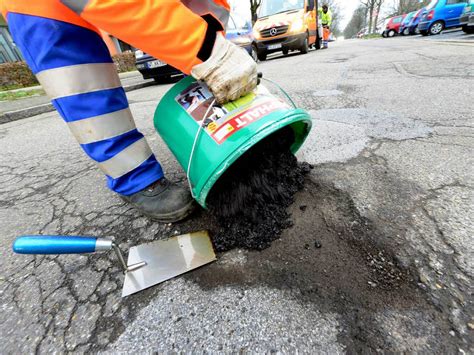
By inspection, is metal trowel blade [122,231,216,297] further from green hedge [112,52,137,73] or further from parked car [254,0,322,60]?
green hedge [112,52,137,73]

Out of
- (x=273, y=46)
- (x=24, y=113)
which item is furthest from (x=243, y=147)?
(x=273, y=46)

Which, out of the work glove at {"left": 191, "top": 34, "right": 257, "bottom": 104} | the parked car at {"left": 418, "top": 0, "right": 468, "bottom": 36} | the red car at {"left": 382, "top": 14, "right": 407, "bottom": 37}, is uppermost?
the work glove at {"left": 191, "top": 34, "right": 257, "bottom": 104}

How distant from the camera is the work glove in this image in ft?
3.26

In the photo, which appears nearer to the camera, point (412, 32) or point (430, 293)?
point (430, 293)

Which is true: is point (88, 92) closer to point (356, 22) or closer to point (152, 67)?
point (152, 67)

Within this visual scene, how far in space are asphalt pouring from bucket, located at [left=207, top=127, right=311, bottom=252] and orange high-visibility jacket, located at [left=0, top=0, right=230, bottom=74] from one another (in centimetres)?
54

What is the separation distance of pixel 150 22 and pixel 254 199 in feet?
2.68

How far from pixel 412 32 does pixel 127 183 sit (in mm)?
21088

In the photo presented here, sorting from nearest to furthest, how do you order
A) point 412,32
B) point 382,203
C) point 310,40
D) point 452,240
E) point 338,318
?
point 338,318 → point 452,240 → point 382,203 → point 310,40 → point 412,32

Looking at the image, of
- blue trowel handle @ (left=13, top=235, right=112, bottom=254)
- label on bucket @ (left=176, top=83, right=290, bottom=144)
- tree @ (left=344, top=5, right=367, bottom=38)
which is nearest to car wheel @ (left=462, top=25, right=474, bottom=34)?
label on bucket @ (left=176, top=83, right=290, bottom=144)

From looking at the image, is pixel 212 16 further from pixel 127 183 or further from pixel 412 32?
pixel 412 32

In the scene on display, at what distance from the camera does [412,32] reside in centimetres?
1639

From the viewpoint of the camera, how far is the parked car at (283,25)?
7.81 meters

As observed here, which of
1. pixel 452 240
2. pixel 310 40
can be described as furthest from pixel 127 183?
pixel 310 40
